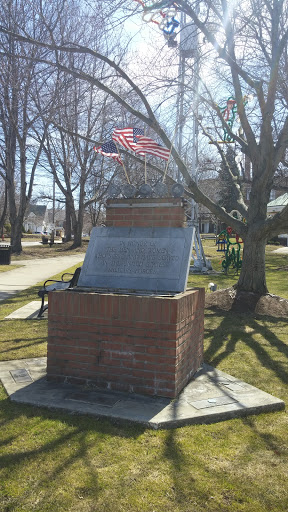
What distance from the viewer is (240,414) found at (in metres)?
3.49

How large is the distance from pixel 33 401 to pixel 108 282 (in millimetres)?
1389

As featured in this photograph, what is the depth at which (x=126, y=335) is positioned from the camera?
3797mm

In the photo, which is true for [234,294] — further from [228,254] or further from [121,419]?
[228,254]

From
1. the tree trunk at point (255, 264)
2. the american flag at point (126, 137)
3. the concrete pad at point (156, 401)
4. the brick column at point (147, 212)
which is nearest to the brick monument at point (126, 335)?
the concrete pad at point (156, 401)

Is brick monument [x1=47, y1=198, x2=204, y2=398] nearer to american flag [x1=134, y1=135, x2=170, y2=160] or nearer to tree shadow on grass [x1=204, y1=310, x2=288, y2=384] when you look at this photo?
tree shadow on grass [x1=204, y1=310, x2=288, y2=384]

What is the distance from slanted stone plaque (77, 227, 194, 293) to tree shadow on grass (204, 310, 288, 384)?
144cm

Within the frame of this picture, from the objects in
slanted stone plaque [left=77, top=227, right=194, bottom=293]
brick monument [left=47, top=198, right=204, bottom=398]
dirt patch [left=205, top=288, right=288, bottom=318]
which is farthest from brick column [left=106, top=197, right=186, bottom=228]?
dirt patch [left=205, top=288, right=288, bottom=318]

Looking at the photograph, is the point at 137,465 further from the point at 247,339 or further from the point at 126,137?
the point at 126,137

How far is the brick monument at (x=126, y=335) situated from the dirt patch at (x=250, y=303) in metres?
4.12

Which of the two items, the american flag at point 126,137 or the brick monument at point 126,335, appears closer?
the brick monument at point 126,335

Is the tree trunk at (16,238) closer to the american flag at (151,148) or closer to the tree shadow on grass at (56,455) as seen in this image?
the american flag at (151,148)

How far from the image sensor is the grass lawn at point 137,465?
2350 millimetres

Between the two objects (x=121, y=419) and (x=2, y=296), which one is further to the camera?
(x=2, y=296)

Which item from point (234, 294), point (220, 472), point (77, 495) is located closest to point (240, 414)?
point (220, 472)
